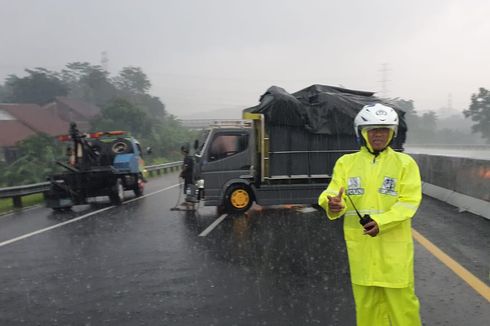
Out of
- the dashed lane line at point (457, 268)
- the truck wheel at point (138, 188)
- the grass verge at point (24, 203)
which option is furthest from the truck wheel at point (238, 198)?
the grass verge at point (24, 203)

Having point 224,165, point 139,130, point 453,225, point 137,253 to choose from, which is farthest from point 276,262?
point 139,130

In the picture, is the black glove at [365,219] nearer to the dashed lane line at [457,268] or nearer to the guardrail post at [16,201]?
the dashed lane line at [457,268]

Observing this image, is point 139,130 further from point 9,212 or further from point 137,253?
point 137,253

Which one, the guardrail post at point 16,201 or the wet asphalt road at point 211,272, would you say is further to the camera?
the guardrail post at point 16,201

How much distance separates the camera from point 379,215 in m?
3.03

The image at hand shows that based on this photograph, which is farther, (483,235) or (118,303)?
(483,235)

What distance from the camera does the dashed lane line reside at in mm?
5096

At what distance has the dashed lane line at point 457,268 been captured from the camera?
16.7 ft

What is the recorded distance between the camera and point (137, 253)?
24.3 ft

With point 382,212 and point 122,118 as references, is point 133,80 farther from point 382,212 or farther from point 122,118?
point 382,212

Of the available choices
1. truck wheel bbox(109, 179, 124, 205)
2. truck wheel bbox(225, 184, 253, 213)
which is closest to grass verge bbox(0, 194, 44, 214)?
truck wheel bbox(109, 179, 124, 205)

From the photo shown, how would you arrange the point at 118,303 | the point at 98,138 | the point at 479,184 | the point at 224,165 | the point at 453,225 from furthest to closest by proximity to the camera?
the point at 98,138 < the point at 224,165 < the point at 479,184 < the point at 453,225 < the point at 118,303

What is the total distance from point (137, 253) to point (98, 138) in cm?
959

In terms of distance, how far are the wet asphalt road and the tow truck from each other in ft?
7.57
